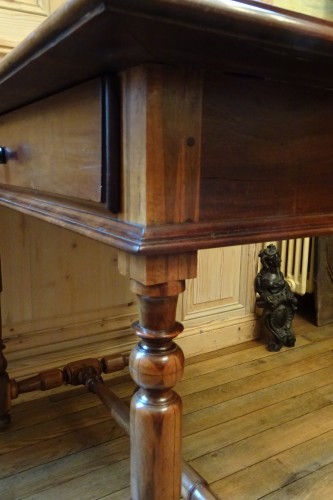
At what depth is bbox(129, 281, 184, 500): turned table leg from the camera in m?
0.46

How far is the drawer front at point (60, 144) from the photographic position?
481 millimetres

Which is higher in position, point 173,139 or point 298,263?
point 173,139

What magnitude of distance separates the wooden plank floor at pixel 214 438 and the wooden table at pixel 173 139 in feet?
1.96

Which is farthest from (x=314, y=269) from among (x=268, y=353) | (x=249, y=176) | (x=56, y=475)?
(x=249, y=176)

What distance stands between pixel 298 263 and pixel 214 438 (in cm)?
106

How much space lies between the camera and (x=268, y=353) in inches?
Result: 67.6

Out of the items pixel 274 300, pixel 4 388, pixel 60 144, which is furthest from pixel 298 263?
pixel 60 144

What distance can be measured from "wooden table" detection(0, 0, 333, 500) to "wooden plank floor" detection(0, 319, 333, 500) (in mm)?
596

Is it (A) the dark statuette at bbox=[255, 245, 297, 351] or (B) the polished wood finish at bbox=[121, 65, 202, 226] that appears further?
(A) the dark statuette at bbox=[255, 245, 297, 351]

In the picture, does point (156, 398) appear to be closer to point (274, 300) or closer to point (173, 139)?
point (173, 139)

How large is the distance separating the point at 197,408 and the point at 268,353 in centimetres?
52

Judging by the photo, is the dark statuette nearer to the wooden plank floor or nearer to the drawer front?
the wooden plank floor

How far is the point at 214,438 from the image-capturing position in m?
1.16

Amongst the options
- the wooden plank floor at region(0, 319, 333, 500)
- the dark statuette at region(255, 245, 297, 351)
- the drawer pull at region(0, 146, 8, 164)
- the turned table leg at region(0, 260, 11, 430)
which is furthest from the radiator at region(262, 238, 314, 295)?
the drawer pull at region(0, 146, 8, 164)
